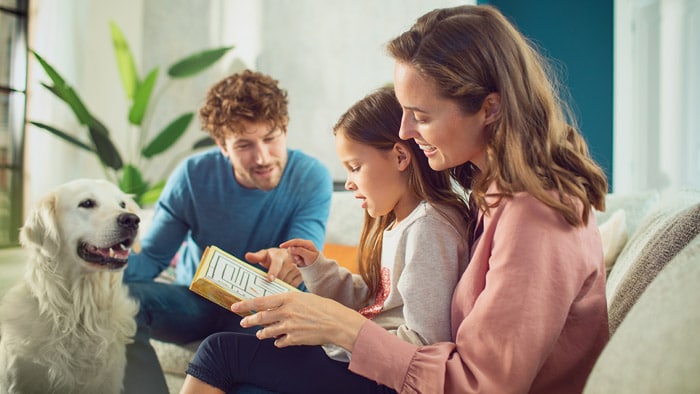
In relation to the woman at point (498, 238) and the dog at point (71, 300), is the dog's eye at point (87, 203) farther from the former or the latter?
the woman at point (498, 238)

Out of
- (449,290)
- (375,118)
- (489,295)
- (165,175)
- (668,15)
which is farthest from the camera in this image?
(165,175)

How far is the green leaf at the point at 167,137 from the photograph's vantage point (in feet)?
11.9

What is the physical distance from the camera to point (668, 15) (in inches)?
132

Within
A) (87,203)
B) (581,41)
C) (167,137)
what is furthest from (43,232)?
(581,41)

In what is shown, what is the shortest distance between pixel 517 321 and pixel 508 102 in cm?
30

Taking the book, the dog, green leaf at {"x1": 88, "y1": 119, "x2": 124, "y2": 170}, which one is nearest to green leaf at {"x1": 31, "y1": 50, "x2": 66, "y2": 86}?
green leaf at {"x1": 88, "y1": 119, "x2": 124, "y2": 170}

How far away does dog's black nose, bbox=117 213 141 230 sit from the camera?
4.72 feet

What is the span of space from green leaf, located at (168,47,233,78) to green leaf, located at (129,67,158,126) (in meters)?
0.12

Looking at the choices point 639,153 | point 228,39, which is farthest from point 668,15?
point 228,39

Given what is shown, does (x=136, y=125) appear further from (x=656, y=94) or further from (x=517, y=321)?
(x=517, y=321)

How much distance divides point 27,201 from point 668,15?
350 centimetres

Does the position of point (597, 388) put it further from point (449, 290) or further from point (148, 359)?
point (148, 359)

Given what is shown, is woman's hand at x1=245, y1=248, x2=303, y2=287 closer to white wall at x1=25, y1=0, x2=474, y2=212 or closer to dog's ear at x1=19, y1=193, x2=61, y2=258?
dog's ear at x1=19, y1=193, x2=61, y2=258

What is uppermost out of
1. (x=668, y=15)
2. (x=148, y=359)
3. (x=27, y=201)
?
(x=668, y=15)
